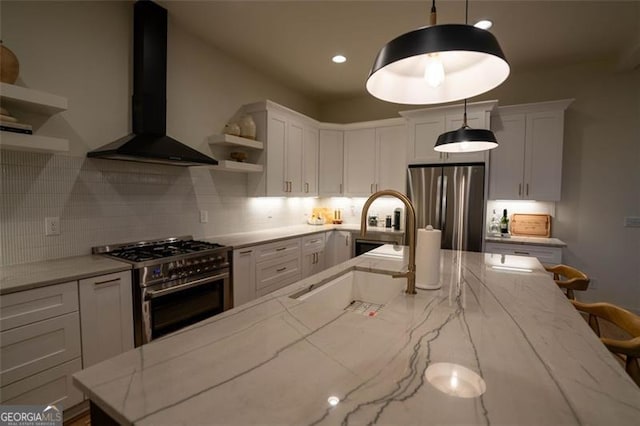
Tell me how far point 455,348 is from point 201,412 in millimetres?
681

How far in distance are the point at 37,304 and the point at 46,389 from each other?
488 millimetres

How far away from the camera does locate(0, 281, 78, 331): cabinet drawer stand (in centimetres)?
150

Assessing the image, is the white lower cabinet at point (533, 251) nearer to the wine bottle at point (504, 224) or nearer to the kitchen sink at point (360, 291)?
the wine bottle at point (504, 224)

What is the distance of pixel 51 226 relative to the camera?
2084mm

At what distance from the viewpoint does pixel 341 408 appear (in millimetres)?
613

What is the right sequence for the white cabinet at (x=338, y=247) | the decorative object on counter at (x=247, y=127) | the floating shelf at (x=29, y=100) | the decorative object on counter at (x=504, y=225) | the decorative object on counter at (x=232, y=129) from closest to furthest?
the floating shelf at (x=29, y=100) → the decorative object on counter at (x=232, y=129) → the decorative object on counter at (x=247, y=127) → the decorative object on counter at (x=504, y=225) → the white cabinet at (x=338, y=247)

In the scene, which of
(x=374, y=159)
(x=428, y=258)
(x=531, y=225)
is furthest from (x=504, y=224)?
(x=428, y=258)

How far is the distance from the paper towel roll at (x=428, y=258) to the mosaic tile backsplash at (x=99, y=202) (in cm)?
234

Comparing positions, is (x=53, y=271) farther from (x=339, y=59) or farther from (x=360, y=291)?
(x=339, y=59)

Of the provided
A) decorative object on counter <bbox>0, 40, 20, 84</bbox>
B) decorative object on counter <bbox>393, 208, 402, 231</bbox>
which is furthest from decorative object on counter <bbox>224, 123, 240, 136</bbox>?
decorative object on counter <bbox>393, 208, 402, 231</bbox>

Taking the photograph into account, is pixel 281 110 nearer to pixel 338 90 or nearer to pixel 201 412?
pixel 338 90

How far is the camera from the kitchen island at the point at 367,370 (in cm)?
60

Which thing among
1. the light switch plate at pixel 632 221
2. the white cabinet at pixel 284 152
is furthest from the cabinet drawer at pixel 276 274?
the light switch plate at pixel 632 221

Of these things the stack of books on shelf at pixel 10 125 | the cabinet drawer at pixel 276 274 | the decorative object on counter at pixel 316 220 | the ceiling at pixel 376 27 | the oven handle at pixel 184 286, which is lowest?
the cabinet drawer at pixel 276 274
